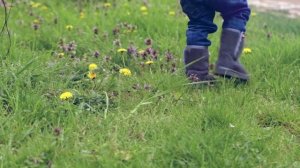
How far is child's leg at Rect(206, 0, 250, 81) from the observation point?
3375 millimetres

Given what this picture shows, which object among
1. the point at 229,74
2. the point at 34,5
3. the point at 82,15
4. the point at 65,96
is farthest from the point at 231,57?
the point at 34,5

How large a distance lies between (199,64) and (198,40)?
14 cm

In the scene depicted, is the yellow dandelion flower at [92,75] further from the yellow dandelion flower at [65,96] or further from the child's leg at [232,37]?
the child's leg at [232,37]

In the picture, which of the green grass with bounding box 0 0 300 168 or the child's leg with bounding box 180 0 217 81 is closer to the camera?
the green grass with bounding box 0 0 300 168

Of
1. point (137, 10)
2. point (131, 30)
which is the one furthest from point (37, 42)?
point (137, 10)

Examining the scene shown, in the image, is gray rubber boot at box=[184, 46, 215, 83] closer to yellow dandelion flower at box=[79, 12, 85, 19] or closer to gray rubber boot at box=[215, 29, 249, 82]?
gray rubber boot at box=[215, 29, 249, 82]

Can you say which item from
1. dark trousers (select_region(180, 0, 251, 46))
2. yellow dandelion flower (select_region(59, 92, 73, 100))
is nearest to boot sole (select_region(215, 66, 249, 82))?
dark trousers (select_region(180, 0, 251, 46))

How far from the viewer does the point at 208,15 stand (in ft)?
11.4

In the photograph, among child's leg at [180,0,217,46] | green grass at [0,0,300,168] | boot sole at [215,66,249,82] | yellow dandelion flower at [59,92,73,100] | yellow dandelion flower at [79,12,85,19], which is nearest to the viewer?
green grass at [0,0,300,168]

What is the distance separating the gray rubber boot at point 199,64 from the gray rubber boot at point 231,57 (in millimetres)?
79

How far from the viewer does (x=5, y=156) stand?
8.08 feet

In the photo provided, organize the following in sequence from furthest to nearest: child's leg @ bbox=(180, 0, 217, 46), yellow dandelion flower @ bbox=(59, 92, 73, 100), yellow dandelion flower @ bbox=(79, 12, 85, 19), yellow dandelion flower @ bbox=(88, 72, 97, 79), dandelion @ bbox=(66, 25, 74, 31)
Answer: yellow dandelion flower @ bbox=(79, 12, 85, 19) → dandelion @ bbox=(66, 25, 74, 31) → child's leg @ bbox=(180, 0, 217, 46) → yellow dandelion flower @ bbox=(88, 72, 97, 79) → yellow dandelion flower @ bbox=(59, 92, 73, 100)

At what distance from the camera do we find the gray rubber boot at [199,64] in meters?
3.44

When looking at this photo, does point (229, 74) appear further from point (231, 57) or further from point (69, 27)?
point (69, 27)
